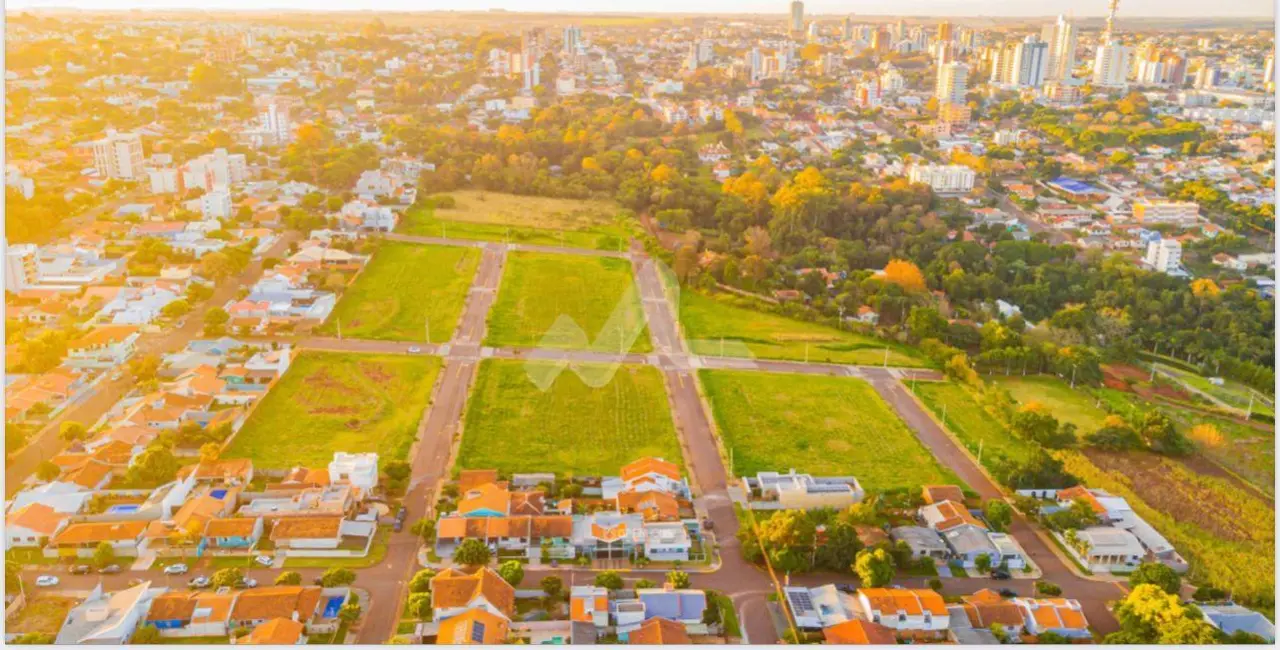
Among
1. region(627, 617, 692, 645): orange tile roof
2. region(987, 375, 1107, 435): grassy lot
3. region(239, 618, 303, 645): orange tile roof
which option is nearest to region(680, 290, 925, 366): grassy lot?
region(987, 375, 1107, 435): grassy lot

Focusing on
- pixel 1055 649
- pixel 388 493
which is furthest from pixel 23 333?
pixel 1055 649

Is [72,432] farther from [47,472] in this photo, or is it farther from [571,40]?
[571,40]

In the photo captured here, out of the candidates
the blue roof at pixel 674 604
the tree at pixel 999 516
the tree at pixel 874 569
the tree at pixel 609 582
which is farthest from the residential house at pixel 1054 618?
the tree at pixel 609 582

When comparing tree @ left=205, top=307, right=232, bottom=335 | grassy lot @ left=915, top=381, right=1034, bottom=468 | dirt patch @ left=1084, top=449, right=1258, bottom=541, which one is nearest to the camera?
dirt patch @ left=1084, top=449, right=1258, bottom=541

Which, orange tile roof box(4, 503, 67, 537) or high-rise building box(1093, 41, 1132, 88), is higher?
high-rise building box(1093, 41, 1132, 88)

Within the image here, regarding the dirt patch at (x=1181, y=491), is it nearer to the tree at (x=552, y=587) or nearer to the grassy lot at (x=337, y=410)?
the tree at (x=552, y=587)

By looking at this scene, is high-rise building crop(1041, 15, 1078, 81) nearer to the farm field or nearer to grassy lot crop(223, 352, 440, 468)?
the farm field

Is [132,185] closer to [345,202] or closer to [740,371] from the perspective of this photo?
[345,202]
